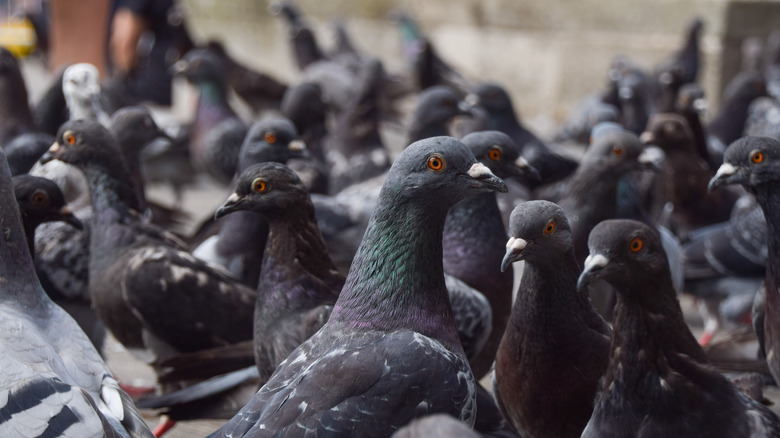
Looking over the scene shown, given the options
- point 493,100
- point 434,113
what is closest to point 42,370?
point 434,113

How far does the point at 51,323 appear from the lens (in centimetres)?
316

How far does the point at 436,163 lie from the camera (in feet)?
9.50

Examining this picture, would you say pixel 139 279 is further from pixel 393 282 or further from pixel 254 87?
pixel 254 87

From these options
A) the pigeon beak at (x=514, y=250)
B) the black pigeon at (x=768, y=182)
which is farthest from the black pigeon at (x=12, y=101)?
the black pigeon at (x=768, y=182)

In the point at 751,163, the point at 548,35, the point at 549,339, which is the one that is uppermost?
the point at 751,163

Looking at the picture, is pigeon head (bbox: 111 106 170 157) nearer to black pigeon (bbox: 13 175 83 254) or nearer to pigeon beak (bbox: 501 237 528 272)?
black pigeon (bbox: 13 175 83 254)

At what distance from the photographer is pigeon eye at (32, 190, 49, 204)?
156 inches

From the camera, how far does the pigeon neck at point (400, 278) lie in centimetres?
286

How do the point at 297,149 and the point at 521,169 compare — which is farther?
the point at 297,149

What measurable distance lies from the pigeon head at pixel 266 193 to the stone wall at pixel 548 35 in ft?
26.0

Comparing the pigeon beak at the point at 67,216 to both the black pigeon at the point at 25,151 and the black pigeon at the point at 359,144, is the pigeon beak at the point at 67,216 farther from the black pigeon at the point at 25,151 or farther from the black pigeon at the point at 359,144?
the black pigeon at the point at 359,144

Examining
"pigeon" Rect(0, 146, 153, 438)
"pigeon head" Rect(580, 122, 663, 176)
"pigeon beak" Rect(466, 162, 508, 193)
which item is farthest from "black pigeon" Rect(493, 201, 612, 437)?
"pigeon head" Rect(580, 122, 663, 176)

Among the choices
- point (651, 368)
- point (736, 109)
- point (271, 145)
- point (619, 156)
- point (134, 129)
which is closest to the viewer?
point (651, 368)

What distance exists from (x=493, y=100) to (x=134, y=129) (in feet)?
8.96
